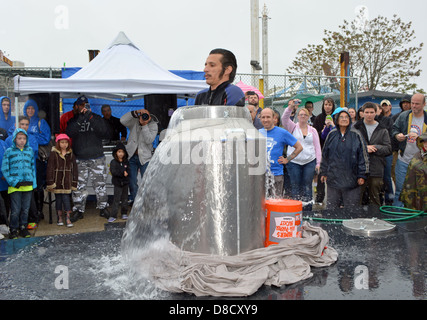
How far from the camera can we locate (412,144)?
4957mm

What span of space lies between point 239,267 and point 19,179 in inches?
155

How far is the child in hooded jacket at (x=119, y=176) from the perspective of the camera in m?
5.69

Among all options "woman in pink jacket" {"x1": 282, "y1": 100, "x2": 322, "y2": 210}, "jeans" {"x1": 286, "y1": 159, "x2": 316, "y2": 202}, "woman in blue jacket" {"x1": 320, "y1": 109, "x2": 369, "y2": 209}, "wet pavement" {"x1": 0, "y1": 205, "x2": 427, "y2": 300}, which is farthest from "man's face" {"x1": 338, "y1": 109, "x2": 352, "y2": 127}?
"wet pavement" {"x1": 0, "y1": 205, "x2": 427, "y2": 300}

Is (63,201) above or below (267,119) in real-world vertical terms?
below

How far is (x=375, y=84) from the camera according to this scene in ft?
60.2

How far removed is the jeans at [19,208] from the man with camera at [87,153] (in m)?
0.92

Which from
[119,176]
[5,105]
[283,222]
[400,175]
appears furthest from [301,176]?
[5,105]

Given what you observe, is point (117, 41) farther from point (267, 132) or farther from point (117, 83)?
point (267, 132)

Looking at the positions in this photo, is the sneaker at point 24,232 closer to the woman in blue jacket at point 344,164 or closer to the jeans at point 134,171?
the jeans at point 134,171

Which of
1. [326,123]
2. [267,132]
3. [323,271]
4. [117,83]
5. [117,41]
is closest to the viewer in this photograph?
[323,271]

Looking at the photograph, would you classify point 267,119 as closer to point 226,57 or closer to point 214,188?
point 226,57

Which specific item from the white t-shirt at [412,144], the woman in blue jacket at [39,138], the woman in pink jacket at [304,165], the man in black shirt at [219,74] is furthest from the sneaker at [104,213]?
the white t-shirt at [412,144]
